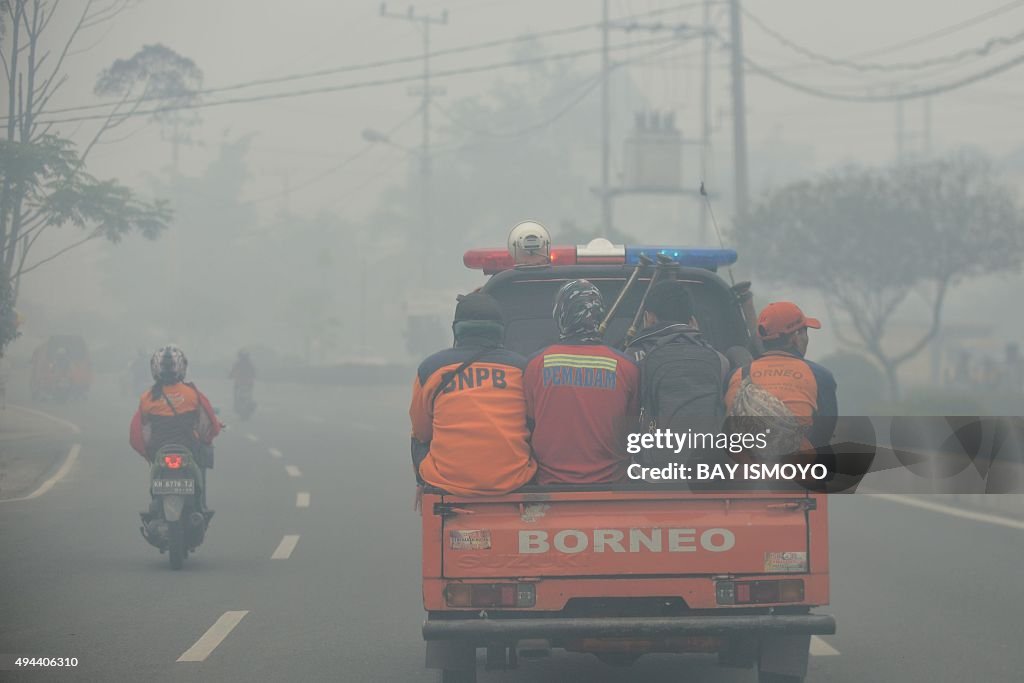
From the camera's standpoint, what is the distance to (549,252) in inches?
370

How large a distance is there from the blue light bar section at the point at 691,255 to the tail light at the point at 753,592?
111 inches

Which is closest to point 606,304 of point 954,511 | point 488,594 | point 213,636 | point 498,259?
point 498,259

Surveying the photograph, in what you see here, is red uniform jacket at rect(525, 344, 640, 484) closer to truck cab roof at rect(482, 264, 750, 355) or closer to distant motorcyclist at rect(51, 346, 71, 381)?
truck cab roof at rect(482, 264, 750, 355)

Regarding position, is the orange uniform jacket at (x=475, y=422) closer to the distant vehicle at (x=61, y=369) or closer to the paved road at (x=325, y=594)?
the paved road at (x=325, y=594)

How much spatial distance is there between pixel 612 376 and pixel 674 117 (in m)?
38.4

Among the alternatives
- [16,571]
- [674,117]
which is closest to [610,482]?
[16,571]

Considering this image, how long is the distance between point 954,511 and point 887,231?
2187cm

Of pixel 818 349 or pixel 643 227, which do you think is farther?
pixel 643 227

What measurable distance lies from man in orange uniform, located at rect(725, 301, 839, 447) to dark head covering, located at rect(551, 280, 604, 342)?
749 mm

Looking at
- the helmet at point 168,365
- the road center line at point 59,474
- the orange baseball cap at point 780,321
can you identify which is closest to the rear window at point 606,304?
the orange baseball cap at point 780,321

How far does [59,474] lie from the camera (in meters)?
23.9

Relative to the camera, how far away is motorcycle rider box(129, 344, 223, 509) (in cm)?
1292

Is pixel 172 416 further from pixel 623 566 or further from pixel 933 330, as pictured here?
pixel 933 330

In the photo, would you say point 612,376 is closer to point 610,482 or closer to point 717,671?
point 610,482
